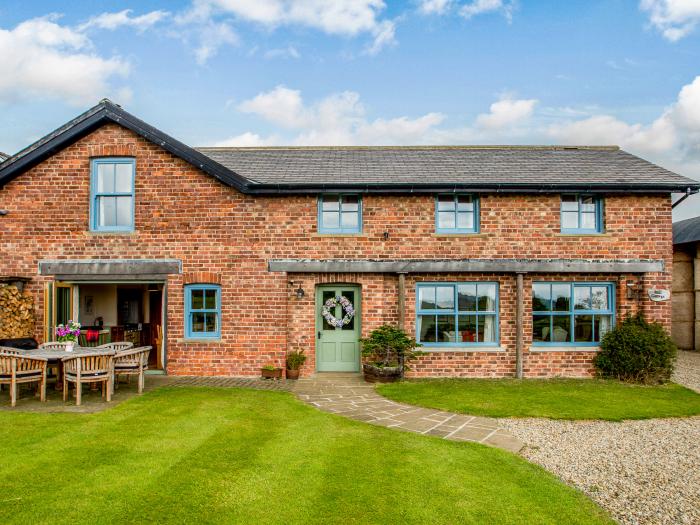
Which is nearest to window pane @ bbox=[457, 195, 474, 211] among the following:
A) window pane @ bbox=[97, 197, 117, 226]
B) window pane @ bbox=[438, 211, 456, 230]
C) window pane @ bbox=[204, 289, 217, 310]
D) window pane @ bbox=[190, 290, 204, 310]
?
window pane @ bbox=[438, 211, 456, 230]

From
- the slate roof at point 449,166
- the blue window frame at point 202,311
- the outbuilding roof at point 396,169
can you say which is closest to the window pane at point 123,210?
the outbuilding roof at point 396,169

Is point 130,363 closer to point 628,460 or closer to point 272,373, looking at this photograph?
point 272,373

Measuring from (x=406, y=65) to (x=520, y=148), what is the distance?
4729 mm

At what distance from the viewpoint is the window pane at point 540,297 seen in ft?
39.2

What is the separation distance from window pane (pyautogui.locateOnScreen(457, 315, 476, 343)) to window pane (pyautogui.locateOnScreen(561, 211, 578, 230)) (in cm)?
343

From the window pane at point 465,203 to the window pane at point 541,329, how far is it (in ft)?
11.0

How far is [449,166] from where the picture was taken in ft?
42.9

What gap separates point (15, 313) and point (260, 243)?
236 inches

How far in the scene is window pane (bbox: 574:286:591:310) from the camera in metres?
12.0

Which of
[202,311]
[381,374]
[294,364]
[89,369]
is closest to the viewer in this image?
[89,369]

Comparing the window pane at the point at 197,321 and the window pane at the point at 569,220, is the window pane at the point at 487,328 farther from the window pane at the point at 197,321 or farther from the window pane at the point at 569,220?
the window pane at the point at 197,321

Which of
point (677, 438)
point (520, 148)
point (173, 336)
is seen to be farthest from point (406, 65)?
point (677, 438)

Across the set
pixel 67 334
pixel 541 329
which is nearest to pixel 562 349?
pixel 541 329

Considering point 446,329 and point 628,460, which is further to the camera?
point 446,329
